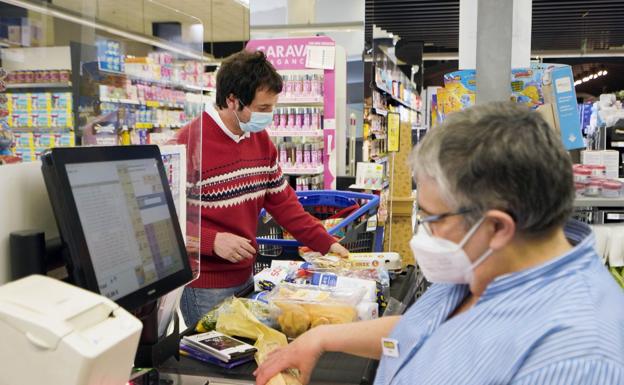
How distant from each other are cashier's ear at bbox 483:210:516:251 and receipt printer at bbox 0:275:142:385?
670 millimetres

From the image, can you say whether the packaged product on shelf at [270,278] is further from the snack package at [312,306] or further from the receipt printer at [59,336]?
the receipt printer at [59,336]

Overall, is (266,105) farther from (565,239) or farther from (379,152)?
(379,152)

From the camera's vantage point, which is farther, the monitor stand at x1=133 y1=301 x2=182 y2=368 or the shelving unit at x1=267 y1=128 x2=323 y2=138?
the shelving unit at x1=267 y1=128 x2=323 y2=138

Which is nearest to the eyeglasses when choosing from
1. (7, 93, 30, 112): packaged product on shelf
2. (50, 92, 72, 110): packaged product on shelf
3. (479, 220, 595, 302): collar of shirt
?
(479, 220, 595, 302): collar of shirt

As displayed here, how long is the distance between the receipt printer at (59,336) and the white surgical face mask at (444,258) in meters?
0.60

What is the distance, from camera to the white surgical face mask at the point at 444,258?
125 centimetres

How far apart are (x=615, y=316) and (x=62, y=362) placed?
0.94 m

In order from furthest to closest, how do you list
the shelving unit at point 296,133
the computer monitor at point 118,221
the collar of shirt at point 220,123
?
the shelving unit at point 296,133, the collar of shirt at point 220,123, the computer monitor at point 118,221

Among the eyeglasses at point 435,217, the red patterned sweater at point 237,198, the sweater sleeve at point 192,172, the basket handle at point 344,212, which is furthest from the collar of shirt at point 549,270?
the basket handle at point 344,212

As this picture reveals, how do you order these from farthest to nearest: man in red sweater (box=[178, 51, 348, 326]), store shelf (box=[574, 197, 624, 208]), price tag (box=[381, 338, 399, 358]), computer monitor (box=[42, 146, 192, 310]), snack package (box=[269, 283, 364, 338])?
1. store shelf (box=[574, 197, 624, 208])
2. man in red sweater (box=[178, 51, 348, 326])
3. snack package (box=[269, 283, 364, 338])
4. price tag (box=[381, 338, 399, 358])
5. computer monitor (box=[42, 146, 192, 310])

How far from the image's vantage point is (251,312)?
6.41 ft

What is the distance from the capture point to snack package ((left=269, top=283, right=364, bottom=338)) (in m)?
1.88

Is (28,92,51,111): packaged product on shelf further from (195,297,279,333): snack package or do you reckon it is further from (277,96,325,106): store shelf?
(195,297,279,333): snack package

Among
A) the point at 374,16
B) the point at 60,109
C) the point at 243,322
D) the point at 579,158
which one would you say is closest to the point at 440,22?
the point at 374,16
